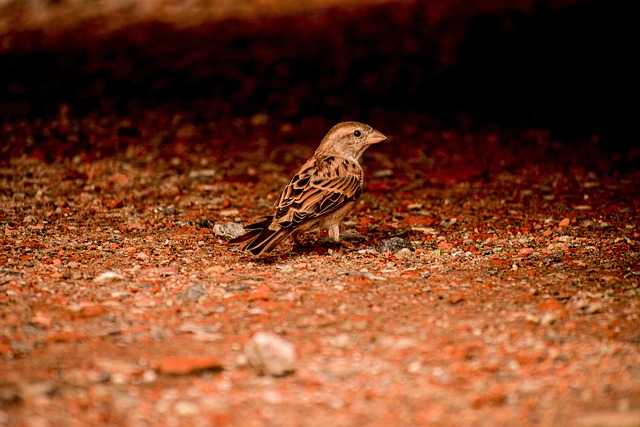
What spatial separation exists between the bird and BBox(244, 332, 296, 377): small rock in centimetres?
188

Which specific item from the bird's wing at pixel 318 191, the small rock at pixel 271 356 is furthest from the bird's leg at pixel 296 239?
the small rock at pixel 271 356

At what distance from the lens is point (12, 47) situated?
603 inches

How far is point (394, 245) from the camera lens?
6504 mm

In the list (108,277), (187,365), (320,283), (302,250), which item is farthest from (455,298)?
(108,277)

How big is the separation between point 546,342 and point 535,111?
8.14 meters

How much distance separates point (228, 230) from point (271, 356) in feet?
9.72

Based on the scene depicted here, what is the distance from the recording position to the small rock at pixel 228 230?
6.80 m

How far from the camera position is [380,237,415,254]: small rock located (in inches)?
254

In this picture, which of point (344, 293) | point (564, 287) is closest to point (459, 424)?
point (344, 293)

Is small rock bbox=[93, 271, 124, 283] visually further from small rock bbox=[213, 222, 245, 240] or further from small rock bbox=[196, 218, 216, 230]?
small rock bbox=[196, 218, 216, 230]

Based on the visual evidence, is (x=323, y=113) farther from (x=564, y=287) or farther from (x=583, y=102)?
(x=564, y=287)

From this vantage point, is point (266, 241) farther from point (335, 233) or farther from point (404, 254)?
point (404, 254)

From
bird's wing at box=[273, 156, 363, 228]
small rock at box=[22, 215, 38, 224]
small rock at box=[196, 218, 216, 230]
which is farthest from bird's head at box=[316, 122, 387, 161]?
small rock at box=[22, 215, 38, 224]

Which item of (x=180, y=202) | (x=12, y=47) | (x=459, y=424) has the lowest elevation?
(x=459, y=424)
